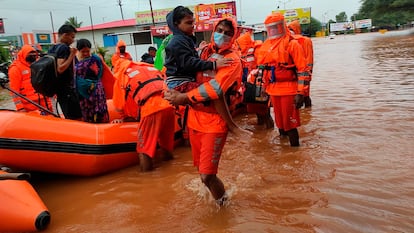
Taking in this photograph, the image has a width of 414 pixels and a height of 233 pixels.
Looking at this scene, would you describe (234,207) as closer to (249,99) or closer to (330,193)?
(330,193)

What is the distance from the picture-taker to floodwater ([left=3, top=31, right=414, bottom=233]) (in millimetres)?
2852

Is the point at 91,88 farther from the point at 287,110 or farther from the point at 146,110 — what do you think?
the point at 287,110

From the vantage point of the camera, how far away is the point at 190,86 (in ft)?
9.27

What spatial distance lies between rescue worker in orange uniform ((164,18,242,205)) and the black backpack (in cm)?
188

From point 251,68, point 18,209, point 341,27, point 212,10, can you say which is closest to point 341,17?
point 341,27

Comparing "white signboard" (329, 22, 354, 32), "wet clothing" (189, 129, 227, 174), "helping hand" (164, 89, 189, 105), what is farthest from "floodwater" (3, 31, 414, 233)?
"white signboard" (329, 22, 354, 32)

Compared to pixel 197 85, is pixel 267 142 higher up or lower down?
lower down

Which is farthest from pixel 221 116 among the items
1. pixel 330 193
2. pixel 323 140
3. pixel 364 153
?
pixel 323 140

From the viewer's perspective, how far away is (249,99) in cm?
569

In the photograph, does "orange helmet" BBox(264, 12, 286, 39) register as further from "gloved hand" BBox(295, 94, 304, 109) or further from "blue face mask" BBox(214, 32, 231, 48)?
"blue face mask" BBox(214, 32, 231, 48)

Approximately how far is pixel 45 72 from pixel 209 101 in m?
2.19

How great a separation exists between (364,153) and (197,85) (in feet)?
7.76

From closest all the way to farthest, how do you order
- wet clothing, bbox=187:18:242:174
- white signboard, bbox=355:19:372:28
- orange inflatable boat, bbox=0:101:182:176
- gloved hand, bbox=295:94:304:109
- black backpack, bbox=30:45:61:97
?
wet clothing, bbox=187:18:242:174 → orange inflatable boat, bbox=0:101:182:176 → black backpack, bbox=30:45:61:97 → gloved hand, bbox=295:94:304:109 → white signboard, bbox=355:19:372:28

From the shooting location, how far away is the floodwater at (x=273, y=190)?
2852 millimetres
